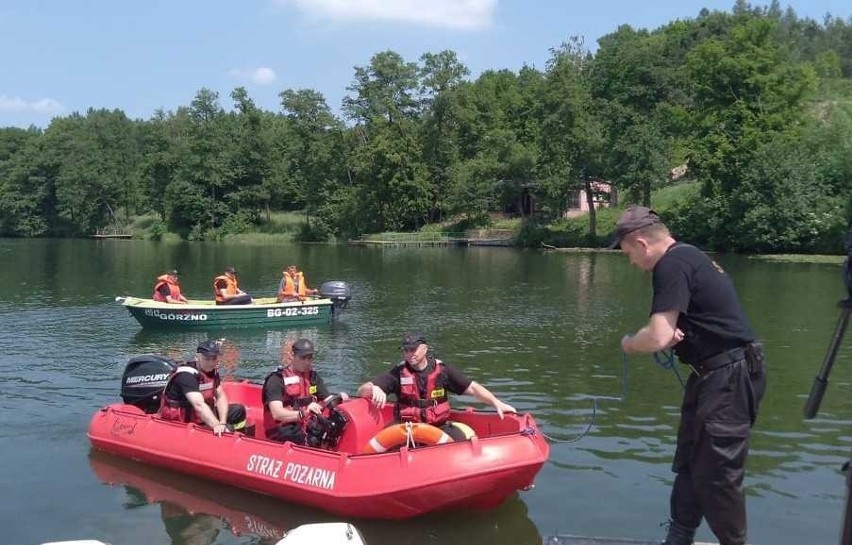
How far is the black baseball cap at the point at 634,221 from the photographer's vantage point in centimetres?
446

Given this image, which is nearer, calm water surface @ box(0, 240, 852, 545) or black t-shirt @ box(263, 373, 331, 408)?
calm water surface @ box(0, 240, 852, 545)

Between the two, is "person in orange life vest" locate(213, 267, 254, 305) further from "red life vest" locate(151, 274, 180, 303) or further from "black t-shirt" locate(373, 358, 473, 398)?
"black t-shirt" locate(373, 358, 473, 398)

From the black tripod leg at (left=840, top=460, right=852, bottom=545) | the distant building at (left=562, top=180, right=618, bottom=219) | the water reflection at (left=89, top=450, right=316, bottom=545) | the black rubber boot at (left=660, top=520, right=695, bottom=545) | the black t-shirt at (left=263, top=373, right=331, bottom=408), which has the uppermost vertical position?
the distant building at (left=562, top=180, right=618, bottom=219)

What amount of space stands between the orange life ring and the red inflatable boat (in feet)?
0.03

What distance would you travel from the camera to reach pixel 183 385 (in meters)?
8.92

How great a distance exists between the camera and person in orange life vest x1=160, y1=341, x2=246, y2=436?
8.69m

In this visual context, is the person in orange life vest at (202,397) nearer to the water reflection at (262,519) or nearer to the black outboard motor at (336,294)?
the water reflection at (262,519)

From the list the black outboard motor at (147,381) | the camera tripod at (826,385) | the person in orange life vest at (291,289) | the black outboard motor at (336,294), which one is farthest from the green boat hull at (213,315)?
the camera tripod at (826,385)

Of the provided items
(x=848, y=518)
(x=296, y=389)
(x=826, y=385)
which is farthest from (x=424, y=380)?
(x=848, y=518)

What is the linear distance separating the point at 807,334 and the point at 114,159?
86064 mm

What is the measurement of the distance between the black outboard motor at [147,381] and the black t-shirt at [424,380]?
3.55m

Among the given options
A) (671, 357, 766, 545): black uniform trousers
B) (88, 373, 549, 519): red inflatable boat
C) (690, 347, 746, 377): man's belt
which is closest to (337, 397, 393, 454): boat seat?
(88, 373, 549, 519): red inflatable boat

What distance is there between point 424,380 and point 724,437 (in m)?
3.92

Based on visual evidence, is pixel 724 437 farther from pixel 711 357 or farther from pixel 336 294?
pixel 336 294
